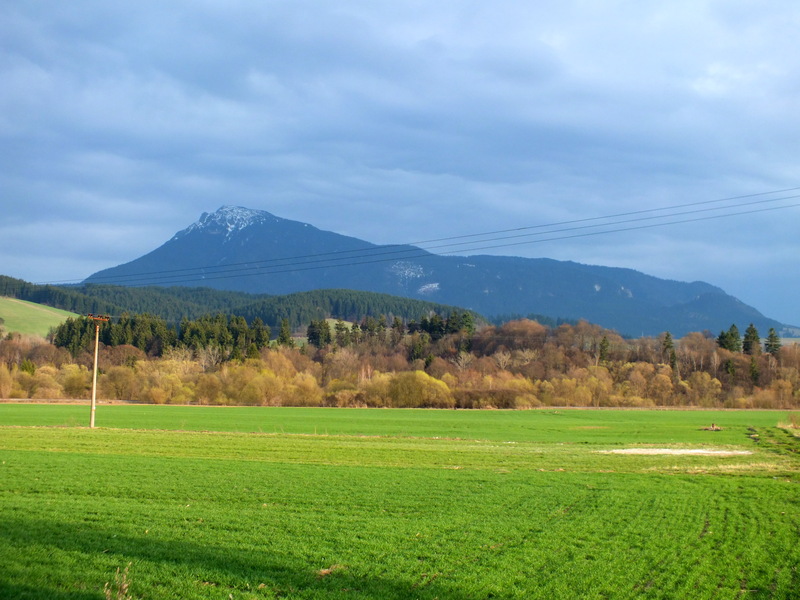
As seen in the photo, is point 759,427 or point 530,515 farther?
point 759,427

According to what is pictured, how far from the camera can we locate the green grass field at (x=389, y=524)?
1173cm

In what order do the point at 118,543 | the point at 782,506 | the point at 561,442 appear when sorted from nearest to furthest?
the point at 118,543 < the point at 782,506 < the point at 561,442

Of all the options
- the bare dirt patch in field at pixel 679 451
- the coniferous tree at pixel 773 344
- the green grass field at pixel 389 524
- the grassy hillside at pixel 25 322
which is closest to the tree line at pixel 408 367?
the coniferous tree at pixel 773 344

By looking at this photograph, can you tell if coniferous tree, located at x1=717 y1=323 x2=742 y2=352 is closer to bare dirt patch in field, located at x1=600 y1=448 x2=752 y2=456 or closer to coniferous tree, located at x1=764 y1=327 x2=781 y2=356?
coniferous tree, located at x1=764 y1=327 x2=781 y2=356

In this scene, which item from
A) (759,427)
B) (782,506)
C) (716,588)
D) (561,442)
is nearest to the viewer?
(716,588)

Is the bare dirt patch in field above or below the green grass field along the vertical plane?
below

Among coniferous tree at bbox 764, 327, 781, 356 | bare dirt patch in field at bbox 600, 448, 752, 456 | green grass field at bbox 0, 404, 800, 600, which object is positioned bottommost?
bare dirt patch in field at bbox 600, 448, 752, 456

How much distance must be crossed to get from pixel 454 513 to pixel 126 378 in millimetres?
100896

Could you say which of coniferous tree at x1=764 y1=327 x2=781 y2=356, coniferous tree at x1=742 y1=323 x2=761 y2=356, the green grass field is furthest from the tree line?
the green grass field

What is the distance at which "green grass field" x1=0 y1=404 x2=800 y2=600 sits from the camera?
1173 centimetres

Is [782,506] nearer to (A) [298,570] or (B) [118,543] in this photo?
(A) [298,570]

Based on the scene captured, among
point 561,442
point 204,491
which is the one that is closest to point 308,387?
point 561,442

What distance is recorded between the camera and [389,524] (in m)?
16.5

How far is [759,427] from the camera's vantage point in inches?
2601
